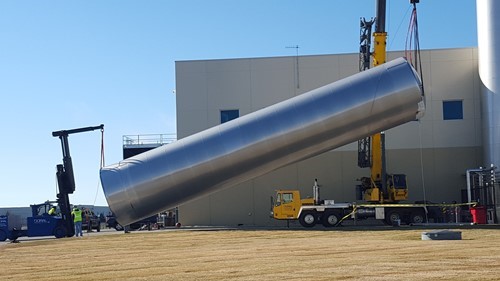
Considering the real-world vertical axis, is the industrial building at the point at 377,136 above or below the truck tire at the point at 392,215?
above

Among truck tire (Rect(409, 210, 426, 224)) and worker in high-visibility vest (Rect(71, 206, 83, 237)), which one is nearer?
worker in high-visibility vest (Rect(71, 206, 83, 237))

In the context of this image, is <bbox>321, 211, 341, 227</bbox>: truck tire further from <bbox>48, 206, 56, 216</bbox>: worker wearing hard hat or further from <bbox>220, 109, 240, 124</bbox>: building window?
<bbox>48, 206, 56, 216</bbox>: worker wearing hard hat

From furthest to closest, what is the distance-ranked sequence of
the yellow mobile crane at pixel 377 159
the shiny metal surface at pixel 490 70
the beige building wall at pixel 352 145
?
the beige building wall at pixel 352 145 < the shiny metal surface at pixel 490 70 < the yellow mobile crane at pixel 377 159

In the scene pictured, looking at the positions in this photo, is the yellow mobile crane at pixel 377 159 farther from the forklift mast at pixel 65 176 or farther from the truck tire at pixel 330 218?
the forklift mast at pixel 65 176

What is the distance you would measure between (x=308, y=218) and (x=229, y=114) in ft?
31.2

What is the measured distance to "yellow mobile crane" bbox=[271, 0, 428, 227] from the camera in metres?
32.6

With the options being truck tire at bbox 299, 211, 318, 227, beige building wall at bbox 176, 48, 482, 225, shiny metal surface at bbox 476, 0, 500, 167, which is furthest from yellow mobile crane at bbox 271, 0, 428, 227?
shiny metal surface at bbox 476, 0, 500, 167

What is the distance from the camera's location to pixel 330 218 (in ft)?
109

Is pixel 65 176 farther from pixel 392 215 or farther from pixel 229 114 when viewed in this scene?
pixel 392 215

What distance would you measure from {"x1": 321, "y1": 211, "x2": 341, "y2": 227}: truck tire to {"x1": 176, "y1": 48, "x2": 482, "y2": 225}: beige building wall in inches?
222

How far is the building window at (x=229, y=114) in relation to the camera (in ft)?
131

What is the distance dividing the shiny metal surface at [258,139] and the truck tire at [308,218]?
377 inches

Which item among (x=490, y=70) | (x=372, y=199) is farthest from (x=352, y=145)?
(x=490, y=70)

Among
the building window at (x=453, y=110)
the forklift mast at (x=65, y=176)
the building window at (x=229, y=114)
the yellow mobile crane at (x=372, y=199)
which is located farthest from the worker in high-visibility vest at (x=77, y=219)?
the building window at (x=453, y=110)
